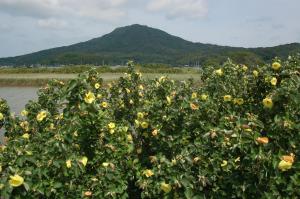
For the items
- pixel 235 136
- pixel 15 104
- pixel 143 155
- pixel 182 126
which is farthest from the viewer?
pixel 15 104

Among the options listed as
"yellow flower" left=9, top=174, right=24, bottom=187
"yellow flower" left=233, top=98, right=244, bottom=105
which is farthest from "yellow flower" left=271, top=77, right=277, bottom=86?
"yellow flower" left=9, top=174, right=24, bottom=187

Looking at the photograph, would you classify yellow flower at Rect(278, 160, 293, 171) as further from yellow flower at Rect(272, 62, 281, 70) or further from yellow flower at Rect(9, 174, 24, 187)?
yellow flower at Rect(9, 174, 24, 187)

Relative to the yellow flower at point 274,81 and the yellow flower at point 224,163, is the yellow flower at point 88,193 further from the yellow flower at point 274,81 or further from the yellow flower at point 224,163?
the yellow flower at point 274,81

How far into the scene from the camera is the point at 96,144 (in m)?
5.93

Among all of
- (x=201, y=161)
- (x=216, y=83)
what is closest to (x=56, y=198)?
(x=201, y=161)

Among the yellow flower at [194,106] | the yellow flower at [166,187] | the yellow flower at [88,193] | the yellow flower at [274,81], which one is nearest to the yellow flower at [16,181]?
the yellow flower at [88,193]

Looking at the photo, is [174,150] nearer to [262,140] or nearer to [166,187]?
[166,187]

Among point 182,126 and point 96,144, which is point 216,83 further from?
point 96,144

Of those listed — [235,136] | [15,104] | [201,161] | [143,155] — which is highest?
A: [235,136]

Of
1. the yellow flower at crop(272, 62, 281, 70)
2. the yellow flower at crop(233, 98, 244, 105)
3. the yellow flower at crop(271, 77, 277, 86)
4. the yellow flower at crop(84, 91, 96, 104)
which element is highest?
the yellow flower at crop(272, 62, 281, 70)

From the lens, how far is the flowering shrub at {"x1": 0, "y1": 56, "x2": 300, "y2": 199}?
177 inches

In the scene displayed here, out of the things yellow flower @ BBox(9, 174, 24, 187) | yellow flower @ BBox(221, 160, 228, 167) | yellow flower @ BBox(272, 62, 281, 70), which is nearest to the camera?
yellow flower @ BBox(9, 174, 24, 187)

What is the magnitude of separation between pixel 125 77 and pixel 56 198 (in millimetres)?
4848

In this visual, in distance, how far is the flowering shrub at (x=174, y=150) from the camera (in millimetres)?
4488
